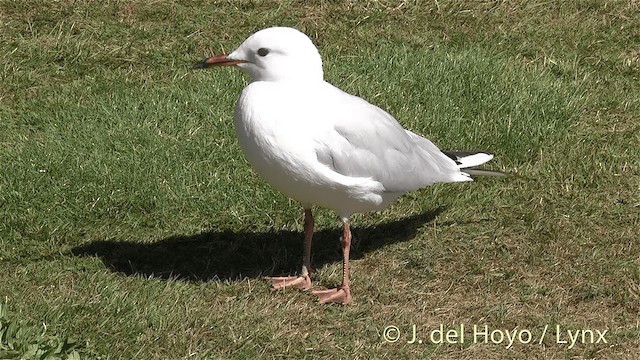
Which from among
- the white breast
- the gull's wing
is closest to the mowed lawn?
the gull's wing

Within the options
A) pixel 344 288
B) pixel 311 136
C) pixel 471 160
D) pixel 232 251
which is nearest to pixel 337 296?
pixel 344 288

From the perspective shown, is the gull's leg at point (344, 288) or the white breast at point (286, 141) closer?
the white breast at point (286, 141)

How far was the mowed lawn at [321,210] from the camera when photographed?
550 cm

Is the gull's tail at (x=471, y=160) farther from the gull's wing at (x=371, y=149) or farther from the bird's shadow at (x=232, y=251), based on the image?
the bird's shadow at (x=232, y=251)

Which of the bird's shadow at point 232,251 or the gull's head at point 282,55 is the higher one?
the gull's head at point 282,55

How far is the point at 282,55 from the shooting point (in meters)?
5.39

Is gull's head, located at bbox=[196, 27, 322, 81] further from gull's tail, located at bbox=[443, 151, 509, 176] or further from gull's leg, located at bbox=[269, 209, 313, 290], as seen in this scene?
gull's tail, located at bbox=[443, 151, 509, 176]

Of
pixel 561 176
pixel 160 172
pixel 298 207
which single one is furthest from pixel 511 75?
pixel 160 172

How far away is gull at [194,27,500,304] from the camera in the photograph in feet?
17.3

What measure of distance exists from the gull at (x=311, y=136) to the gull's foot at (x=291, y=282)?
109 millimetres

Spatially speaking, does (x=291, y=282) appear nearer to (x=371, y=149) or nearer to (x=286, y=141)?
(x=371, y=149)

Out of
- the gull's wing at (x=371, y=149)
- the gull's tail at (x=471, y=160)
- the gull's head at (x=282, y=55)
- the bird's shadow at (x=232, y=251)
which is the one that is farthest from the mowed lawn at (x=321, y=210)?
the gull's head at (x=282, y=55)

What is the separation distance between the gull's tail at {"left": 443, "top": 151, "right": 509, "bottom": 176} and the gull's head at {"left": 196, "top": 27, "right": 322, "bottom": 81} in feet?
4.25

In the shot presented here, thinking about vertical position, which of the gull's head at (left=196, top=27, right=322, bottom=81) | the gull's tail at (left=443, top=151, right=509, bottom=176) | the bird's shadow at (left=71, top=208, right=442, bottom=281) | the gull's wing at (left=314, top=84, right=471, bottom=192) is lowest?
the bird's shadow at (left=71, top=208, right=442, bottom=281)
